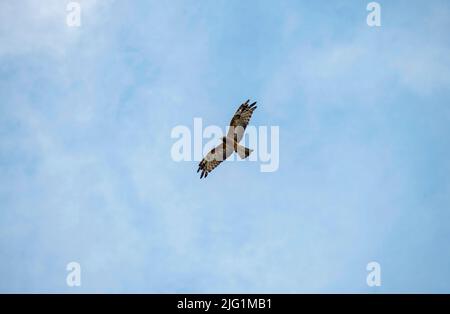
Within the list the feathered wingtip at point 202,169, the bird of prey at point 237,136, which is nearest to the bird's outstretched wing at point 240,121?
the bird of prey at point 237,136

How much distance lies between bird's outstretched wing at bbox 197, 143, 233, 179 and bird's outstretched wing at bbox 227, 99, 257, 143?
60 centimetres

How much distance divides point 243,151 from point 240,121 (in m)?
1.52

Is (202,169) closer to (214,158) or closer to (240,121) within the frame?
(214,158)

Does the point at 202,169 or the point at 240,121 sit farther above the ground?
the point at 240,121

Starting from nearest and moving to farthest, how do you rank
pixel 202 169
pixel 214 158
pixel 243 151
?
pixel 243 151, pixel 214 158, pixel 202 169

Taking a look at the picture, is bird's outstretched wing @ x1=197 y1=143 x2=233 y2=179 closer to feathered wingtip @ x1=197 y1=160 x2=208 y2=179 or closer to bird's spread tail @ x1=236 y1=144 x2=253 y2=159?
feathered wingtip @ x1=197 y1=160 x2=208 y2=179

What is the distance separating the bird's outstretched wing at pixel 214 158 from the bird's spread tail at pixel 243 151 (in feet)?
1.47

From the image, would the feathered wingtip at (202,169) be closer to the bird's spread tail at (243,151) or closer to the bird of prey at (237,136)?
the bird of prey at (237,136)

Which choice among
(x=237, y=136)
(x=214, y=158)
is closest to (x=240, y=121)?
(x=237, y=136)

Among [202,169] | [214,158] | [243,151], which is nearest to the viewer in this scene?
[243,151]

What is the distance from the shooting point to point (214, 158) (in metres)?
27.1
